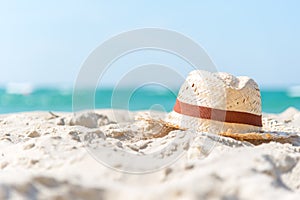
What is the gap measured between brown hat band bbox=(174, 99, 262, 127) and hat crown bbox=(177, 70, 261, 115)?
3 cm

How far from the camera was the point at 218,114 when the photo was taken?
305 cm

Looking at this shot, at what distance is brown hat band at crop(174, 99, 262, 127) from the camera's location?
3055 millimetres

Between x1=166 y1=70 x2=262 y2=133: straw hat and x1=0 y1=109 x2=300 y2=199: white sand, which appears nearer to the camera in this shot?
x1=0 y1=109 x2=300 y2=199: white sand

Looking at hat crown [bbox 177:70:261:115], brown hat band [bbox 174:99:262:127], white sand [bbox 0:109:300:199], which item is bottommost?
white sand [bbox 0:109:300:199]

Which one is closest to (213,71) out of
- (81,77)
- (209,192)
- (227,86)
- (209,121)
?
(227,86)

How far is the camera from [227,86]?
3.13 metres

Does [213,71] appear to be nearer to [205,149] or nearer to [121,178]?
[205,149]

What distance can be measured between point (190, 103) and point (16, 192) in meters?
1.98

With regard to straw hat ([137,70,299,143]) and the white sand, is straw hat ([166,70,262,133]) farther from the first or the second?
the white sand

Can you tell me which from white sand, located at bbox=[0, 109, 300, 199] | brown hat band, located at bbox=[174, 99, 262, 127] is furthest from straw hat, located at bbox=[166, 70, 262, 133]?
white sand, located at bbox=[0, 109, 300, 199]

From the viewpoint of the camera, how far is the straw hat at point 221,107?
A: 304cm

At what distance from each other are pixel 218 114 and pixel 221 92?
0.58ft

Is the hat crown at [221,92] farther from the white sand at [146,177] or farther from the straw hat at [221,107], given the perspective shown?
the white sand at [146,177]

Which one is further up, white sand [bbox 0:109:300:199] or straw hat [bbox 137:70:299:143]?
straw hat [bbox 137:70:299:143]
